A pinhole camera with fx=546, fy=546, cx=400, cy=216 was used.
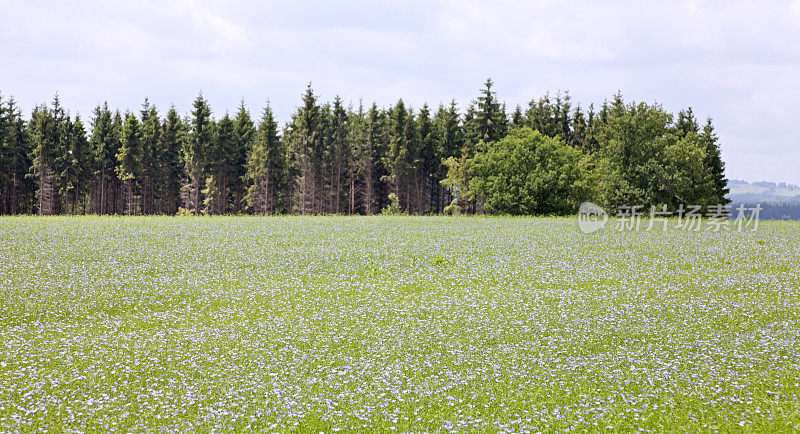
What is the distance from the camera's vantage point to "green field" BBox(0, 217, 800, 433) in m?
9.64

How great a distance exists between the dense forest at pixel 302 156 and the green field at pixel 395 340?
159 ft

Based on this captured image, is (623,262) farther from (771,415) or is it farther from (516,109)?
(516,109)

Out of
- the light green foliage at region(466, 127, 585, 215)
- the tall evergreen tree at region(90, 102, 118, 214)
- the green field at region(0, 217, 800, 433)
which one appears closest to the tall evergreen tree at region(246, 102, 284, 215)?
the tall evergreen tree at region(90, 102, 118, 214)

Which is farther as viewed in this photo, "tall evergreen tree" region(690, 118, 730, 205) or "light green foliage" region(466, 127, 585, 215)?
"tall evergreen tree" region(690, 118, 730, 205)

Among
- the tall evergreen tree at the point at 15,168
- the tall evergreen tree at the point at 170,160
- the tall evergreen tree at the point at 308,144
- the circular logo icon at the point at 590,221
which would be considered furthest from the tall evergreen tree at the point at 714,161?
the tall evergreen tree at the point at 15,168

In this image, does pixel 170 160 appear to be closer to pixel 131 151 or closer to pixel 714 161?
pixel 131 151

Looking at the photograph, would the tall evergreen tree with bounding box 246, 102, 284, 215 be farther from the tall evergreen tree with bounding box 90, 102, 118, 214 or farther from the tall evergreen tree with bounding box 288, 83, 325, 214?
the tall evergreen tree with bounding box 90, 102, 118, 214

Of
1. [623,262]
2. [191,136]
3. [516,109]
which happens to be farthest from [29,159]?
[623,262]

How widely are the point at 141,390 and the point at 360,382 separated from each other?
4204 millimetres

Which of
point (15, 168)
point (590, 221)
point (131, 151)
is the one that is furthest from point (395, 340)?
point (15, 168)

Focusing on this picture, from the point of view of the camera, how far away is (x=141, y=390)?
10500mm

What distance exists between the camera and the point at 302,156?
88.9 meters

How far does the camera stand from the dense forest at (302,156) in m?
84.4

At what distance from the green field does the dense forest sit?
159 ft
